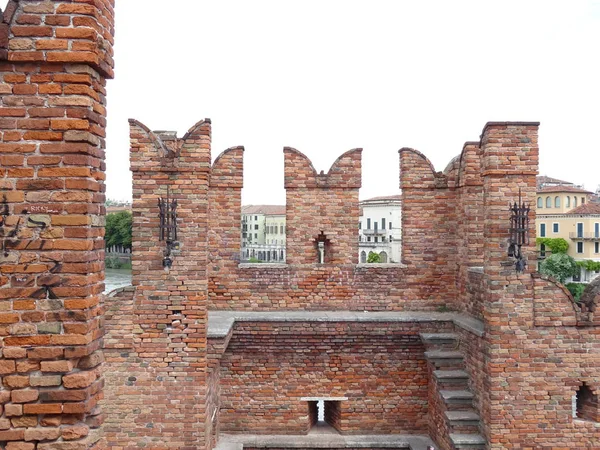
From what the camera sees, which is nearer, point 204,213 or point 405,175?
point 204,213

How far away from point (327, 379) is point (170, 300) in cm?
317

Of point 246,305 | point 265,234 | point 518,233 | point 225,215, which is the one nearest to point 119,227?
point 265,234

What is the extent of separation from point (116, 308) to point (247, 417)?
3.10m

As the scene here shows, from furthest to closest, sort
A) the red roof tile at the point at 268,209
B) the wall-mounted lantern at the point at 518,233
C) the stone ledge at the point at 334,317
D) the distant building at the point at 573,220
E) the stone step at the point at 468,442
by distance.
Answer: the distant building at the point at 573,220 → the red roof tile at the point at 268,209 → the stone ledge at the point at 334,317 → the stone step at the point at 468,442 → the wall-mounted lantern at the point at 518,233

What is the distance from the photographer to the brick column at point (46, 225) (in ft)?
10.5

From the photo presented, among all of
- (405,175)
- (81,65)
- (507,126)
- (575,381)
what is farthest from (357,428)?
(81,65)

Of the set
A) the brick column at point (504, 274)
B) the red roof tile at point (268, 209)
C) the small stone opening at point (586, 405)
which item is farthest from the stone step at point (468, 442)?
the red roof tile at point (268, 209)

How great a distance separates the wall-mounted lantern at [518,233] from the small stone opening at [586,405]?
2003mm

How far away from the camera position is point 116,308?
6.86 meters

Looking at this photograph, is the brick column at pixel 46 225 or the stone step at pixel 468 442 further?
the stone step at pixel 468 442

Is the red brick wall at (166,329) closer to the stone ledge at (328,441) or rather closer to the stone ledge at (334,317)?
the stone ledge at (334,317)

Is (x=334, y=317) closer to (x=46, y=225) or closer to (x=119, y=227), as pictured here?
(x=46, y=225)

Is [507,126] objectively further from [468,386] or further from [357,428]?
[357,428]

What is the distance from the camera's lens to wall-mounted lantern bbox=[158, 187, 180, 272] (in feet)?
22.6
